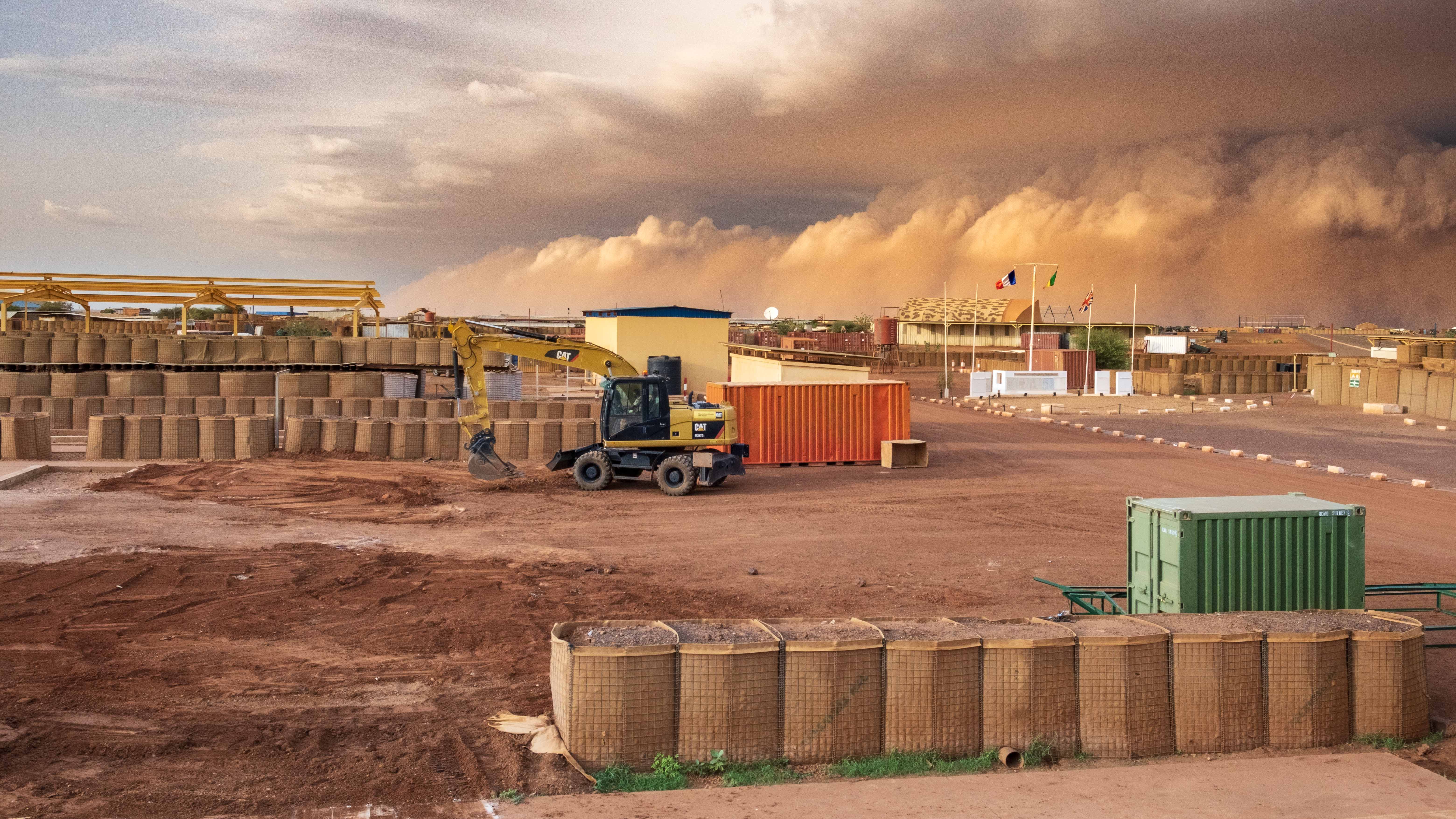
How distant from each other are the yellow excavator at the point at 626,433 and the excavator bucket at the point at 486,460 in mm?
17

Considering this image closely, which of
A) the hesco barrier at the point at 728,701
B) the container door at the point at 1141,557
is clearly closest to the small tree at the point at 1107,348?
the container door at the point at 1141,557

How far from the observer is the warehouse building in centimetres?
10062

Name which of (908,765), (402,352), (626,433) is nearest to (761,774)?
(908,765)

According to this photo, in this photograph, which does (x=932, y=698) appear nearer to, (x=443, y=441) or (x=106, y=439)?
(x=443, y=441)

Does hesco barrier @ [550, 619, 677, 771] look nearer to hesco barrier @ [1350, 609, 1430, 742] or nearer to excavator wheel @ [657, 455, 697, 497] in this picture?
hesco barrier @ [1350, 609, 1430, 742]

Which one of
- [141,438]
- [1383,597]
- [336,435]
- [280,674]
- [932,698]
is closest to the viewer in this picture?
[932,698]

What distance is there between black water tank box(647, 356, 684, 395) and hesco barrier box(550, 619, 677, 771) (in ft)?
123

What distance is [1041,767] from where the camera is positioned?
8.51m

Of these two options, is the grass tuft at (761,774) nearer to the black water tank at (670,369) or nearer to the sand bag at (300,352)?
the sand bag at (300,352)

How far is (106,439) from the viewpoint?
2655 centimetres

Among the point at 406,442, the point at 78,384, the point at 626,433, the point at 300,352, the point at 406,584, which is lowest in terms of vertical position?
the point at 406,584

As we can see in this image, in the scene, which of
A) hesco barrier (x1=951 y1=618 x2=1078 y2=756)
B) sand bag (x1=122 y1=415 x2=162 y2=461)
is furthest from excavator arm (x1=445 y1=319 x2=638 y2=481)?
hesco barrier (x1=951 y1=618 x2=1078 y2=756)

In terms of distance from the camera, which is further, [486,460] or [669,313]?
[669,313]

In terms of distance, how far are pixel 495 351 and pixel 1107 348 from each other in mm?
64142
